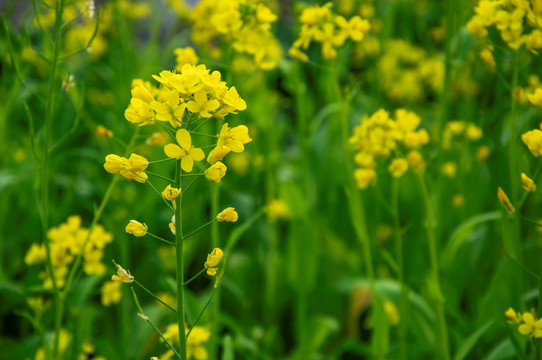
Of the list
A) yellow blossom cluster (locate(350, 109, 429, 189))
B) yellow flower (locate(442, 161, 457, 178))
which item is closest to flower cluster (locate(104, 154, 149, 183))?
yellow blossom cluster (locate(350, 109, 429, 189))

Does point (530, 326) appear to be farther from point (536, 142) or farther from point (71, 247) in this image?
point (71, 247)

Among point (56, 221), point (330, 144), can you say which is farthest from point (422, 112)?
point (56, 221)

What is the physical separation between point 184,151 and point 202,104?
8cm

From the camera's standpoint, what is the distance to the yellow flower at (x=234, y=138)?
1.00 m

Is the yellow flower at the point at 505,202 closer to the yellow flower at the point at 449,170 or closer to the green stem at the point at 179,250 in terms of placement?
the green stem at the point at 179,250

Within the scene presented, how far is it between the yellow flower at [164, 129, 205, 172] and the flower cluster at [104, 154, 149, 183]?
2.4 inches

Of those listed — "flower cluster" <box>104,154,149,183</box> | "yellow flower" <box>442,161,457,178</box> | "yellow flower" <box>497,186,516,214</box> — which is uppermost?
"flower cluster" <box>104,154,149,183</box>

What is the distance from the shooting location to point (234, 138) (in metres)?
1.01

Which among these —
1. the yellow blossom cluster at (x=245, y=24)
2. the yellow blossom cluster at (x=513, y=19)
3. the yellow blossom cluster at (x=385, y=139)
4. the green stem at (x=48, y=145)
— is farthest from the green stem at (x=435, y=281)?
the green stem at (x=48, y=145)

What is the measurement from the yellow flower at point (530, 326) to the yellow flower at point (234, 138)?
72 cm

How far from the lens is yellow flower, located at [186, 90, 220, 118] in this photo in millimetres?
968

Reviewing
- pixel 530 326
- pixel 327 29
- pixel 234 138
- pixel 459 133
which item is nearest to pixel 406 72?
pixel 459 133

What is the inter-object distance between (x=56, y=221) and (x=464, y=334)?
1.55 m

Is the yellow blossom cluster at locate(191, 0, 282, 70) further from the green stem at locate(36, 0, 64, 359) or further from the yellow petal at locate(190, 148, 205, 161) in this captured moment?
the yellow petal at locate(190, 148, 205, 161)
